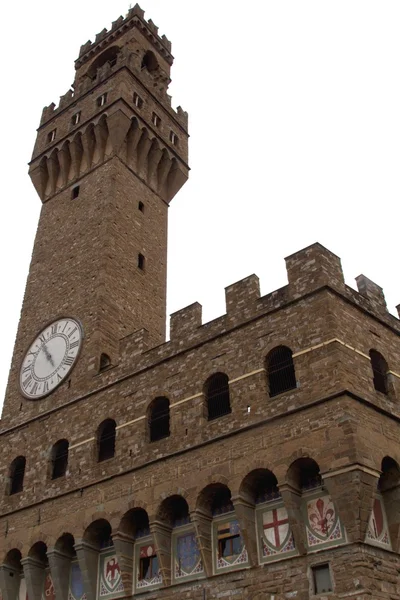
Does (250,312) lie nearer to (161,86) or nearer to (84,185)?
(84,185)

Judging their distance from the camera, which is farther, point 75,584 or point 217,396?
point 75,584

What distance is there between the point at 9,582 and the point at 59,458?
11.7ft

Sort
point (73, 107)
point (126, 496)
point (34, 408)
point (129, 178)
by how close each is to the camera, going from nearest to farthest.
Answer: point (126, 496), point (34, 408), point (129, 178), point (73, 107)

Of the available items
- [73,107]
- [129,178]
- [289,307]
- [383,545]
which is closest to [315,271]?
[289,307]

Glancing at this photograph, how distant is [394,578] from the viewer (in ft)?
43.0

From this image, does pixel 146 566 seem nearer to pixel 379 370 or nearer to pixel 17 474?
pixel 17 474

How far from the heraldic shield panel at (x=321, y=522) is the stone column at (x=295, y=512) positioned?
160 millimetres

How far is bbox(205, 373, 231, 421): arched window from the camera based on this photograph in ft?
53.7

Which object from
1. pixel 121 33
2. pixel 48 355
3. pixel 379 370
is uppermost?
pixel 121 33

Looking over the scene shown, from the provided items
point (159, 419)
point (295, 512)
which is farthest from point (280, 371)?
point (159, 419)

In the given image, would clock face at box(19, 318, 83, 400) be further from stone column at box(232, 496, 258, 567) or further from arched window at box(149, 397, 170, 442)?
stone column at box(232, 496, 258, 567)

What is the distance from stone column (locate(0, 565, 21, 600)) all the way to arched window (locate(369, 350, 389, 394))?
11.3m

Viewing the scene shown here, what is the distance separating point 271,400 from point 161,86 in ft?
65.5

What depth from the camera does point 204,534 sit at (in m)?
15.1
